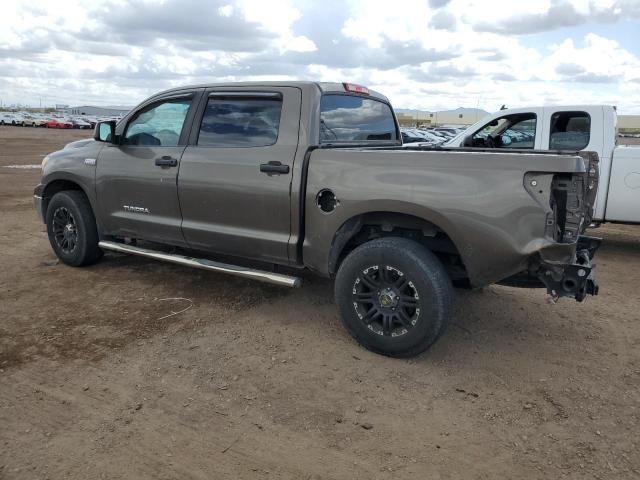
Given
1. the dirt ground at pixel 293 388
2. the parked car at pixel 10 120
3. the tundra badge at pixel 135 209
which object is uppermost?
the parked car at pixel 10 120

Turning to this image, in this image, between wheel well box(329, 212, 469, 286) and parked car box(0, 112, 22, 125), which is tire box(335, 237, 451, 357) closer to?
wheel well box(329, 212, 469, 286)

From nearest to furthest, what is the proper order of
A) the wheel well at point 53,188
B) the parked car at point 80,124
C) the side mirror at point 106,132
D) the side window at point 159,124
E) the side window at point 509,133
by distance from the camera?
1. the side window at point 159,124
2. the side mirror at point 106,132
3. the wheel well at point 53,188
4. the side window at point 509,133
5. the parked car at point 80,124

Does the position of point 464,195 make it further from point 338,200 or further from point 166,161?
point 166,161

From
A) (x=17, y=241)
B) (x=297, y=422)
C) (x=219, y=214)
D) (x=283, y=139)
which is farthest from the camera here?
(x=17, y=241)

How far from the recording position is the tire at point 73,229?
223 inches

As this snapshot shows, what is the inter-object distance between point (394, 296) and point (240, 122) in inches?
79.0

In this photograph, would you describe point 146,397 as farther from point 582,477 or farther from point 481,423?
point 582,477

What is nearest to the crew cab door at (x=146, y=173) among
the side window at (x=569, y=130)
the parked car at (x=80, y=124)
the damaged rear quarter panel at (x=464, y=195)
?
the damaged rear quarter panel at (x=464, y=195)

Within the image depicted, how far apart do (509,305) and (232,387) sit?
2.84 meters

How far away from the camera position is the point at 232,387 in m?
3.42

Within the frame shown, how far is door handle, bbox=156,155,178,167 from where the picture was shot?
189 inches

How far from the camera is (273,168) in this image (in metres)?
4.20

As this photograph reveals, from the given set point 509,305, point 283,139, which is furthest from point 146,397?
point 509,305

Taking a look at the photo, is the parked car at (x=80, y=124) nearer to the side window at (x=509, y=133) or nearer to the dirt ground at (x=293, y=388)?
the side window at (x=509, y=133)
